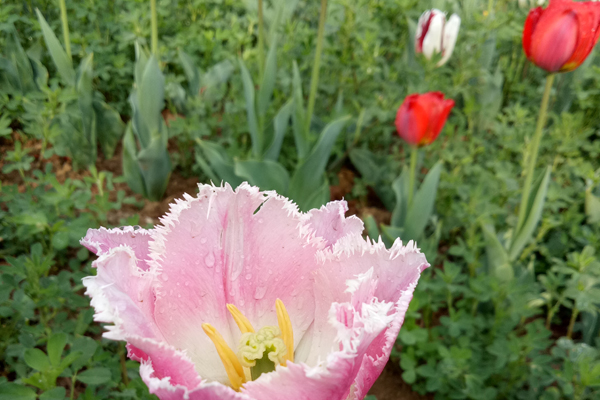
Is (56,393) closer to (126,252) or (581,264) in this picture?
(126,252)

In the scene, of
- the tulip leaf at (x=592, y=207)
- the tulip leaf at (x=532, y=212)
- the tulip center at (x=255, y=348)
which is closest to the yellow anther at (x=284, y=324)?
the tulip center at (x=255, y=348)

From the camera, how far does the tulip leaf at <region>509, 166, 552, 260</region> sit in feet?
5.79

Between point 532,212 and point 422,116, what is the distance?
0.56m

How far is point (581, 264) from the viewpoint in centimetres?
160

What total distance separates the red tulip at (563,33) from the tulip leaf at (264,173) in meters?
1.05

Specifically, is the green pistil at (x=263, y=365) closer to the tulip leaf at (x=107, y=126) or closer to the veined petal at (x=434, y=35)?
the veined petal at (x=434, y=35)

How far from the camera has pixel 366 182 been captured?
2.47 metres

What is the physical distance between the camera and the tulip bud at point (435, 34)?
218 centimetres

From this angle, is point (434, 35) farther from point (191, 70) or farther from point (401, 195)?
point (191, 70)

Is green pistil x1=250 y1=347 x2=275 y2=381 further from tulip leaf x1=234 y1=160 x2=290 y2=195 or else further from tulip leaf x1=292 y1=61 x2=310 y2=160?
tulip leaf x1=292 y1=61 x2=310 y2=160

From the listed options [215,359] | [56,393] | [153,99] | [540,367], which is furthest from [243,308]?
[153,99]

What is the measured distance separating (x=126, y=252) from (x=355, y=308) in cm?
31

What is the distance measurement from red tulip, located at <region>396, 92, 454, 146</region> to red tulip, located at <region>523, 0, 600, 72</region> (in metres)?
0.32

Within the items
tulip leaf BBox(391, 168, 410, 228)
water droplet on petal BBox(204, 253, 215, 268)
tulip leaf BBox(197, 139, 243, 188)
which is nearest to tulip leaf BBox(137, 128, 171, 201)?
tulip leaf BBox(197, 139, 243, 188)
